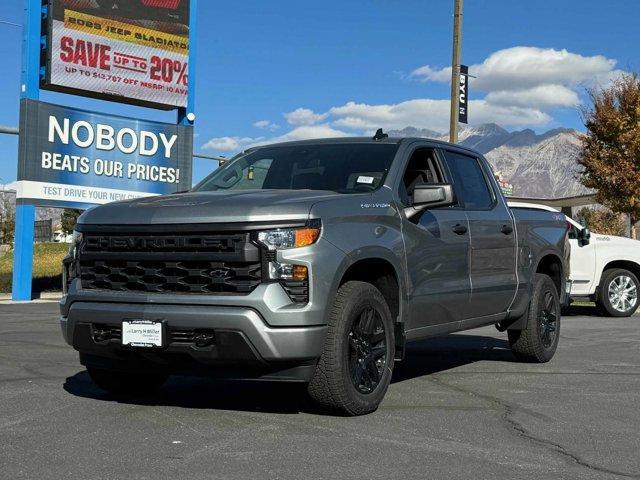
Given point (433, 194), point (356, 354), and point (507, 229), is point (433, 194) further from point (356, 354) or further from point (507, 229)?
point (507, 229)

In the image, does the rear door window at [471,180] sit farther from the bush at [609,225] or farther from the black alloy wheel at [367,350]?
the bush at [609,225]

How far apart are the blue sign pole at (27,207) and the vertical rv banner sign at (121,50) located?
0.33 meters

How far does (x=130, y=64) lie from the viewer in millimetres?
23172

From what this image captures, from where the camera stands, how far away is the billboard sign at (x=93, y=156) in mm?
20875

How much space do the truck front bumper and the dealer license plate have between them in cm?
4

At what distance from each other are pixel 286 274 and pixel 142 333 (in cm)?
98

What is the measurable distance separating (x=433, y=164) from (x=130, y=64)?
1761 cm

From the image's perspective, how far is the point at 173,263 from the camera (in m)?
5.39

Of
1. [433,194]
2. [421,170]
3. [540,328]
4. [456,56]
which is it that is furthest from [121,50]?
[433,194]

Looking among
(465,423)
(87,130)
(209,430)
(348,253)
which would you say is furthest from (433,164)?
(87,130)

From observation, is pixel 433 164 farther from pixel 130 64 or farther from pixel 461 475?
pixel 130 64

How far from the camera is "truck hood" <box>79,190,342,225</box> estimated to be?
207 inches

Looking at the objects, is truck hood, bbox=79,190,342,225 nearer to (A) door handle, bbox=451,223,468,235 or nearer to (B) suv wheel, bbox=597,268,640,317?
(A) door handle, bbox=451,223,468,235

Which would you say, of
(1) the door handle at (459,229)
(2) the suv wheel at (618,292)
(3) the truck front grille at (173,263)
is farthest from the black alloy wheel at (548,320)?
(2) the suv wheel at (618,292)
